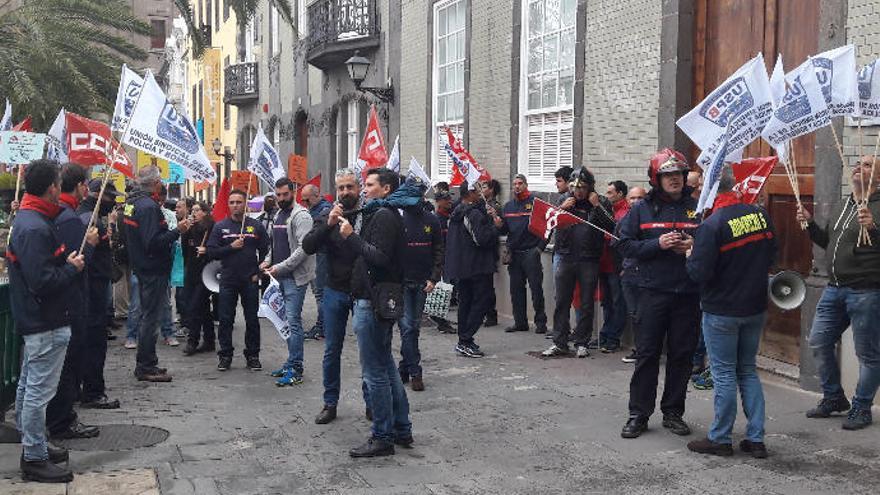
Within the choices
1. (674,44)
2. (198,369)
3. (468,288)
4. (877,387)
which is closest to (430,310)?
(468,288)

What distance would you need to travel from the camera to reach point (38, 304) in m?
5.48

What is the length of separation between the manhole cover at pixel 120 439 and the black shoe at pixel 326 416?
3.66 feet

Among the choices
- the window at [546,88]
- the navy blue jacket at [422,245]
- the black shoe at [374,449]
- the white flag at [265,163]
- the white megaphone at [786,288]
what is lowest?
the black shoe at [374,449]

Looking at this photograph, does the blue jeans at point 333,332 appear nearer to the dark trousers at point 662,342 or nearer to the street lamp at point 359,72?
the dark trousers at point 662,342

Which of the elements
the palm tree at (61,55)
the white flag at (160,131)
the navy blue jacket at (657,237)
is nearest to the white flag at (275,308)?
Result: the white flag at (160,131)

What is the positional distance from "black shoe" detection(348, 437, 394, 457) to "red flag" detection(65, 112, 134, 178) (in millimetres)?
4969

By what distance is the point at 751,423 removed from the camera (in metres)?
5.90

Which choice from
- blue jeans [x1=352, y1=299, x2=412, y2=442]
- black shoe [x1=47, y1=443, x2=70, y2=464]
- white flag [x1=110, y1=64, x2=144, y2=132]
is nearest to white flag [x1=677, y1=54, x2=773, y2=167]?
blue jeans [x1=352, y1=299, x2=412, y2=442]

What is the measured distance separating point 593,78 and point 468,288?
3081 mm

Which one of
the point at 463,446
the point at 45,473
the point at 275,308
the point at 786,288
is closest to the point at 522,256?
the point at 275,308

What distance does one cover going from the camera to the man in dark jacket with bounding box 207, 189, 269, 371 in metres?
9.13

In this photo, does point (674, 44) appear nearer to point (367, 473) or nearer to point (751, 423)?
point (751, 423)

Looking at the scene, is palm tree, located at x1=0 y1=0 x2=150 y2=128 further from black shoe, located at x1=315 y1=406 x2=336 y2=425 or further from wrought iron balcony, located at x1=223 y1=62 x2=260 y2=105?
wrought iron balcony, located at x1=223 y1=62 x2=260 y2=105

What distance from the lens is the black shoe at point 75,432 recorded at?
6504mm
